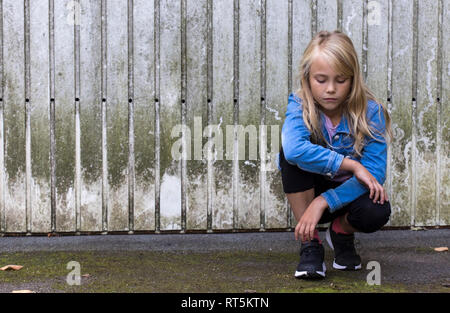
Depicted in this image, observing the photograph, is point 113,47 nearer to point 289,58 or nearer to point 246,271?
point 289,58

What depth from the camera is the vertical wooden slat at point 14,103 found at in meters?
3.09

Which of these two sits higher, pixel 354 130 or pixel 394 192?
pixel 354 130

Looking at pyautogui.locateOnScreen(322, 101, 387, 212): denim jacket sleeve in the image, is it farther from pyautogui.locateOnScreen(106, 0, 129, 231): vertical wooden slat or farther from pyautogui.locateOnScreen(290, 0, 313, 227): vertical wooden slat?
pyautogui.locateOnScreen(106, 0, 129, 231): vertical wooden slat

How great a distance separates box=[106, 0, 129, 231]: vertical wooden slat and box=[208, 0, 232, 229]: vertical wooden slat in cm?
48

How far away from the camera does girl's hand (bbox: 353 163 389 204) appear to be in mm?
2336

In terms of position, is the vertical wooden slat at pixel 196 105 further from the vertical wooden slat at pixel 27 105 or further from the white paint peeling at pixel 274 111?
the vertical wooden slat at pixel 27 105

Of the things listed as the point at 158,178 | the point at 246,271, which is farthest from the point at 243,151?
the point at 246,271

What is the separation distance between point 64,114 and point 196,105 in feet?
2.35

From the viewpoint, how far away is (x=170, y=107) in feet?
10.3

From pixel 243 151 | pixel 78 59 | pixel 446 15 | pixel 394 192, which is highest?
pixel 446 15

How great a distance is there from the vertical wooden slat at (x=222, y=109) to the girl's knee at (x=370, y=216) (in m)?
0.92

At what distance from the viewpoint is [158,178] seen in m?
3.16

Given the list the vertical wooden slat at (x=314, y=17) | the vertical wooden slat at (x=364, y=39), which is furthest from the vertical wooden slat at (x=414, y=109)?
the vertical wooden slat at (x=314, y=17)

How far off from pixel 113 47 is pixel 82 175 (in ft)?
2.34
